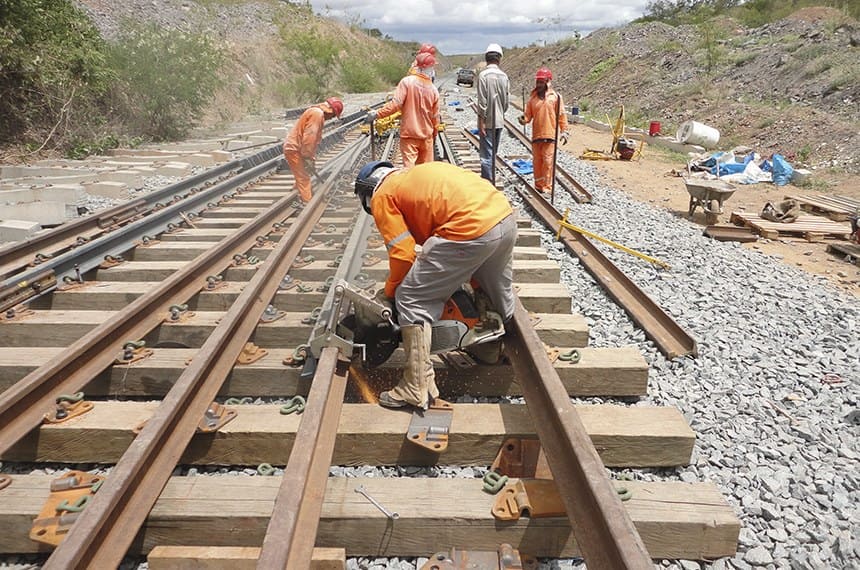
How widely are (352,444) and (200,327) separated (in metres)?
1.58

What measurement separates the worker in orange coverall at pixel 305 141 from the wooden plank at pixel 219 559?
5512 millimetres

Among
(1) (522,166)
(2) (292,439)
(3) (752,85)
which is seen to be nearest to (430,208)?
(2) (292,439)

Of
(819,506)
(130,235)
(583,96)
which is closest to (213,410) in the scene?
(819,506)

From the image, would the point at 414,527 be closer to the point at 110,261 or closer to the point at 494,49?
the point at 110,261

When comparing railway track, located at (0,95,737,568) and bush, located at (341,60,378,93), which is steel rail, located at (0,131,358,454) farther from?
bush, located at (341,60,378,93)

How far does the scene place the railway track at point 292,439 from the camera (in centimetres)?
212

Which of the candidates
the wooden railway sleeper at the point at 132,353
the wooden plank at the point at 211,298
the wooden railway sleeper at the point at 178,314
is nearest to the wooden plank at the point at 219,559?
the wooden railway sleeper at the point at 132,353

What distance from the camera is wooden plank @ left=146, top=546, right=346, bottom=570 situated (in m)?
2.06

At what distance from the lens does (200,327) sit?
373 centimetres

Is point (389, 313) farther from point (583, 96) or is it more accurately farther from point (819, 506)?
point (583, 96)

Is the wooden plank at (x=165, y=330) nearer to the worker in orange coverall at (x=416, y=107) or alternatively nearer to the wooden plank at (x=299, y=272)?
the wooden plank at (x=299, y=272)

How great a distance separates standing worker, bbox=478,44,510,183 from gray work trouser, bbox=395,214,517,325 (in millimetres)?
4768

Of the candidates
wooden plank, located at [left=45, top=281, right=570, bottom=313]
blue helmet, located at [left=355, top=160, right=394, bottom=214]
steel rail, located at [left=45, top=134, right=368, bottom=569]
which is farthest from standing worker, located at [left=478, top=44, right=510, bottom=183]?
steel rail, located at [left=45, top=134, right=368, bottom=569]

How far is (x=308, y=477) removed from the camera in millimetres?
2172
